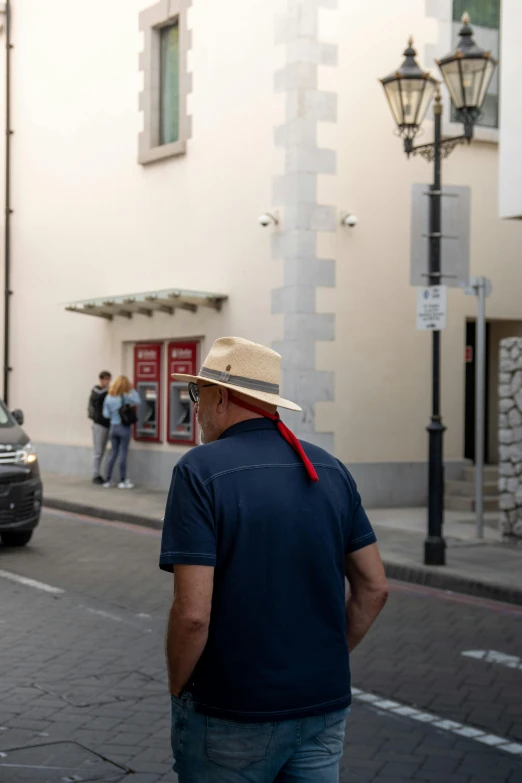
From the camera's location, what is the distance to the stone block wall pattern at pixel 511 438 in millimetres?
12336

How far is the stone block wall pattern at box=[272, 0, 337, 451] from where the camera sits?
15203 mm

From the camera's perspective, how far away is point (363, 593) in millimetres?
3080

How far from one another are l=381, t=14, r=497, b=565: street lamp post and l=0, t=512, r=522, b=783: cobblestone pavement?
981mm

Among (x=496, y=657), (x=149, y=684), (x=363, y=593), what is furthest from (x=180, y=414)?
(x=363, y=593)

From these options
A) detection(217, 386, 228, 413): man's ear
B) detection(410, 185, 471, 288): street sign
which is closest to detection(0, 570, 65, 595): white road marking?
detection(410, 185, 471, 288): street sign

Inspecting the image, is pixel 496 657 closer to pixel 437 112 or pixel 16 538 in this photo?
pixel 437 112

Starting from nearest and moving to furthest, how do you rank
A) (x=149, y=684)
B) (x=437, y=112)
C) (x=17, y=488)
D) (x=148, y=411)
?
(x=149, y=684)
(x=437, y=112)
(x=17, y=488)
(x=148, y=411)

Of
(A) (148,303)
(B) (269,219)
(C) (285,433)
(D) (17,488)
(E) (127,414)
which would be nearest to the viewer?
(C) (285,433)

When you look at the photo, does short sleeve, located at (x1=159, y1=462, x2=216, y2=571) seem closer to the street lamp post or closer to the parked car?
the street lamp post

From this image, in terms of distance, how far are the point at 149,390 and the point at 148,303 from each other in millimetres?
1567

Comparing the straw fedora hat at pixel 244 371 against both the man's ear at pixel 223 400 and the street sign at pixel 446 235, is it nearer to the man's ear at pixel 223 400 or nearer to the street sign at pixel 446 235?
the man's ear at pixel 223 400

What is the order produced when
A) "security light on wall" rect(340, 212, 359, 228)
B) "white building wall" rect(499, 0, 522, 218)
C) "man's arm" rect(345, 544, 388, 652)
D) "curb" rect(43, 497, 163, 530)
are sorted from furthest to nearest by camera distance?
"security light on wall" rect(340, 212, 359, 228) → "curb" rect(43, 497, 163, 530) → "white building wall" rect(499, 0, 522, 218) → "man's arm" rect(345, 544, 388, 652)

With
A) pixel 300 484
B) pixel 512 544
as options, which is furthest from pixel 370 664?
pixel 512 544

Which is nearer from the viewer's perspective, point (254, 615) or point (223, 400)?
point (254, 615)
